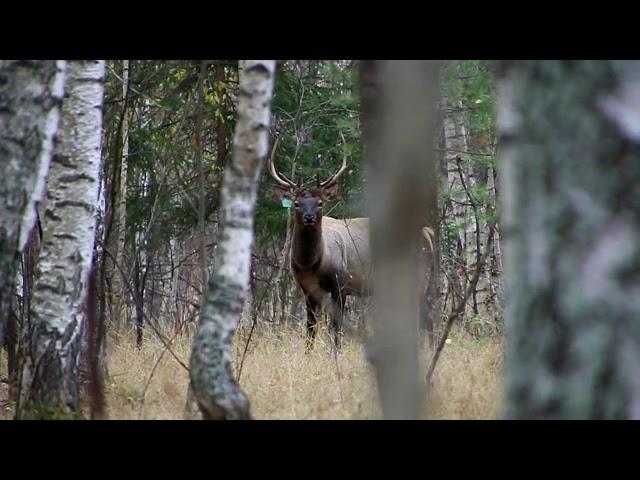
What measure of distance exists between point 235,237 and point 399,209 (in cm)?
233

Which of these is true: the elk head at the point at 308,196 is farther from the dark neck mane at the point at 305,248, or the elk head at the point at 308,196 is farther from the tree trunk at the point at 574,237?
the tree trunk at the point at 574,237

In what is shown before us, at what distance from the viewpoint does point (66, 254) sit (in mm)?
5922

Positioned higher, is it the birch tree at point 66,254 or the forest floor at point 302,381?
the birch tree at point 66,254

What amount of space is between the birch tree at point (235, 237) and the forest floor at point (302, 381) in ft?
3.48

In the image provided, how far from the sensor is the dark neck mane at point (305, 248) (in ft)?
41.3

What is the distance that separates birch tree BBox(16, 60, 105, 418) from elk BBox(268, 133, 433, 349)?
5.41 m

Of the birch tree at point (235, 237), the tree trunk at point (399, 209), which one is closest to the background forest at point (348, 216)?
the tree trunk at point (399, 209)

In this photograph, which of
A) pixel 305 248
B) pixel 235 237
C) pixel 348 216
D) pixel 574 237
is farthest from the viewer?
pixel 348 216

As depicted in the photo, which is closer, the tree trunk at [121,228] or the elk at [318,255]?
the tree trunk at [121,228]

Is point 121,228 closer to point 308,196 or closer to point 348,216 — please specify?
point 308,196

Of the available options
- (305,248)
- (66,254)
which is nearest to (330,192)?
(305,248)
